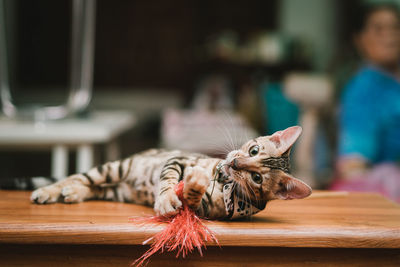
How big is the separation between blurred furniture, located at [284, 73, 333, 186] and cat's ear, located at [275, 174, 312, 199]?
1.17 m

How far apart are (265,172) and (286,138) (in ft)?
0.24

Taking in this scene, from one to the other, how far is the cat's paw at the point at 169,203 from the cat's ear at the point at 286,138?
0.60 ft

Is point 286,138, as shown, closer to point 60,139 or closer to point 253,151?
point 253,151

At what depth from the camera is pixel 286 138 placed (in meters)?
0.66

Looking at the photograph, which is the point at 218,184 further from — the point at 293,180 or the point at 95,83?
the point at 95,83

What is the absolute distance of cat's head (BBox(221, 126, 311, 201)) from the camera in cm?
63

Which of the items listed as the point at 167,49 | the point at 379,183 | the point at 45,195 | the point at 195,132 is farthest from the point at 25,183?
the point at 167,49

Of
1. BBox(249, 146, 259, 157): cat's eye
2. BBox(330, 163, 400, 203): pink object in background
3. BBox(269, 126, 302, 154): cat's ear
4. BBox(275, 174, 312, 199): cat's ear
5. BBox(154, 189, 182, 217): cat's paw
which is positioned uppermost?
BBox(269, 126, 302, 154): cat's ear

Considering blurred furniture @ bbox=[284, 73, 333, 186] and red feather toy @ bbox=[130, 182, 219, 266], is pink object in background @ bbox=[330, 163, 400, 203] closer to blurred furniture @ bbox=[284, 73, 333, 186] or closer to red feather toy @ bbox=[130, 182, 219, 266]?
blurred furniture @ bbox=[284, 73, 333, 186]

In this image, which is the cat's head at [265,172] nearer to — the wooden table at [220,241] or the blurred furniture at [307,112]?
the wooden table at [220,241]

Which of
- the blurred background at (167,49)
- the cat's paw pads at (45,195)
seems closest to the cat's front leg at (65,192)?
the cat's paw pads at (45,195)

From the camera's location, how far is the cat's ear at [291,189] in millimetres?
625

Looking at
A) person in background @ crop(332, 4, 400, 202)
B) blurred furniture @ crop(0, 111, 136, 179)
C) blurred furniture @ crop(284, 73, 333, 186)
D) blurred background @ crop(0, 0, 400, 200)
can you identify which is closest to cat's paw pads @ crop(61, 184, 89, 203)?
blurred furniture @ crop(0, 111, 136, 179)

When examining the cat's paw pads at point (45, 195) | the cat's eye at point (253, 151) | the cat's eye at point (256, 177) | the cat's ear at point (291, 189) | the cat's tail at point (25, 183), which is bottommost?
the cat's tail at point (25, 183)
